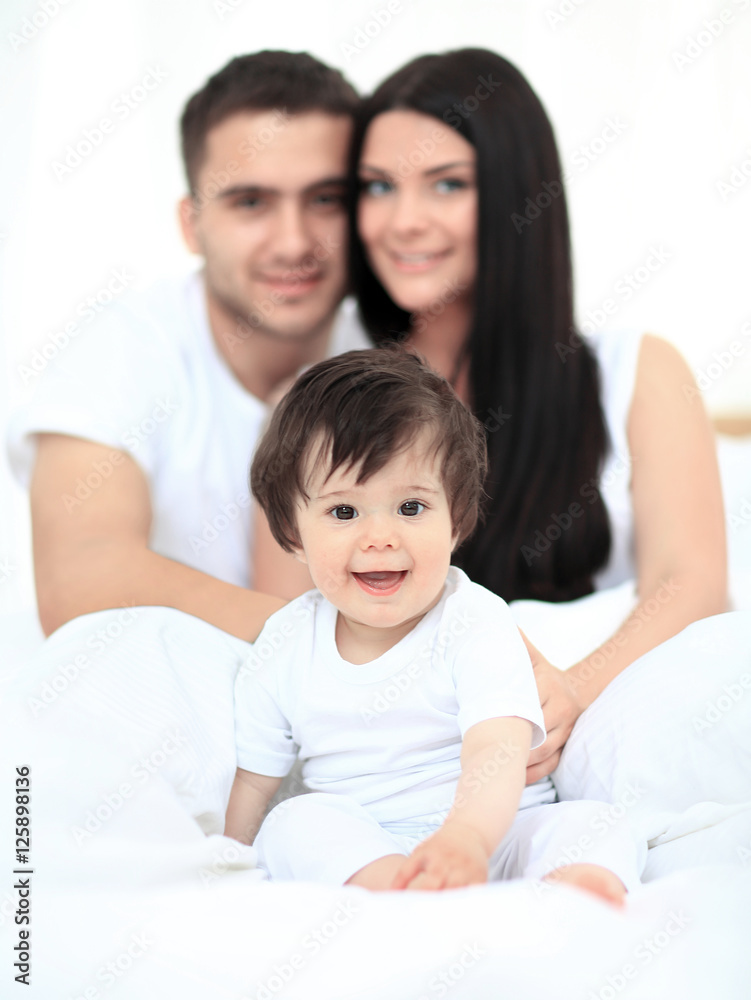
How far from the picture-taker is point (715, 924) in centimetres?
70

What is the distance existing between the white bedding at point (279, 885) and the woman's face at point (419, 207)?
832 mm

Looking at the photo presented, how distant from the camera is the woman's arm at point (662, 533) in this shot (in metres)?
1.09

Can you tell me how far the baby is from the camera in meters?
0.81

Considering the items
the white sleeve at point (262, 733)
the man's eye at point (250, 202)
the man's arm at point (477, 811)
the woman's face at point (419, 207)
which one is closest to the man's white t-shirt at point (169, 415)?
the man's eye at point (250, 202)

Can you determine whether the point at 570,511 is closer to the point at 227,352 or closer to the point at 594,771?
the point at 594,771

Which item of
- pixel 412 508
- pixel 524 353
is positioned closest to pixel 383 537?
pixel 412 508

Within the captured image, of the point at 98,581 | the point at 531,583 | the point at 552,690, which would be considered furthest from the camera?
the point at 531,583

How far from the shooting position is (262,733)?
965 mm

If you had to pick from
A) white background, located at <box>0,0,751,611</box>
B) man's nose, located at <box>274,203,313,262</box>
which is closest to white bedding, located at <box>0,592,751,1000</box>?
man's nose, located at <box>274,203,313,262</box>

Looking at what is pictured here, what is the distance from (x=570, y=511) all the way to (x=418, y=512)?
2.22 ft

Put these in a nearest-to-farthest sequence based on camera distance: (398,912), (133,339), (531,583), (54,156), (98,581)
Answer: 1. (398,912)
2. (98,581)
3. (531,583)
4. (133,339)
5. (54,156)

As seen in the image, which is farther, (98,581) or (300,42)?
(300,42)

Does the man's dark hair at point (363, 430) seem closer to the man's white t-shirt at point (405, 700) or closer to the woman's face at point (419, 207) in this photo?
the man's white t-shirt at point (405, 700)

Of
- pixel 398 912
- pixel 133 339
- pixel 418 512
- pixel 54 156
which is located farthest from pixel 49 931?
pixel 54 156
